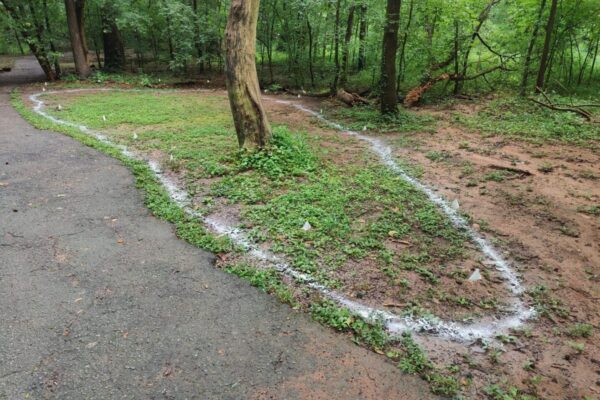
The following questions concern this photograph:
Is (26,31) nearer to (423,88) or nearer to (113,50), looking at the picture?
(113,50)

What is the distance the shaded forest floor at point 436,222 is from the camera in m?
2.90

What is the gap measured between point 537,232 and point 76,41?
54.1 feet

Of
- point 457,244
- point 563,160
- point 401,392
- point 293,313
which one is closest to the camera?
point 401,392

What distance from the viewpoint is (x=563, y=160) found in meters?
6.48

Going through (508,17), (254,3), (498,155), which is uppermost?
(508,17)

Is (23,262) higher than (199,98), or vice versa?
(199,98)

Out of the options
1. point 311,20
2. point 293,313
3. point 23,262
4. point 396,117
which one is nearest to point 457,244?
point 293,313

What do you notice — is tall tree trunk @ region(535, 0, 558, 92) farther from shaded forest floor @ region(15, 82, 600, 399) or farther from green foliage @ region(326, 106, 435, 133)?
green foliage @ region(326, 106, 435, 133)

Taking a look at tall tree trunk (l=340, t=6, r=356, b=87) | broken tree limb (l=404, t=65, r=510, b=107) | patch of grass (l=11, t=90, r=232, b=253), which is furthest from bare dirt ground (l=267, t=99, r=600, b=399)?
tall tree trunk (l=340, t=6, r=356, b=87)

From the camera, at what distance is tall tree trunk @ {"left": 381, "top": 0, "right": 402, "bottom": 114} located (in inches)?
350

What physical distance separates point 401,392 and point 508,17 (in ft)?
42.8

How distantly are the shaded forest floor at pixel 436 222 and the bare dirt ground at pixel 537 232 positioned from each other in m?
0.01

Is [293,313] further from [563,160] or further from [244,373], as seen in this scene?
[563,160]

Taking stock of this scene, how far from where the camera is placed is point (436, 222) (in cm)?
467
